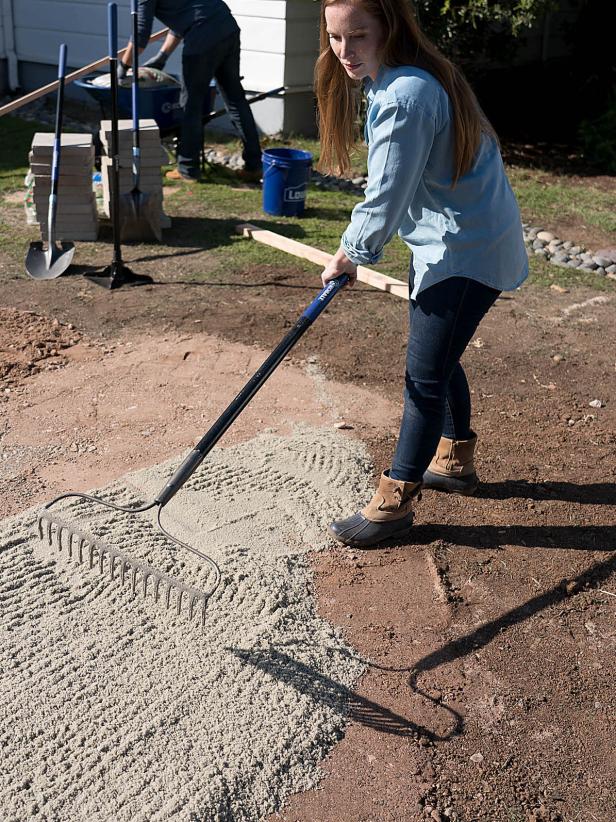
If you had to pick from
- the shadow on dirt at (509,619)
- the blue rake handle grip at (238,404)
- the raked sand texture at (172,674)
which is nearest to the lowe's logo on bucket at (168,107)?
the raked sand texture at (172,674)

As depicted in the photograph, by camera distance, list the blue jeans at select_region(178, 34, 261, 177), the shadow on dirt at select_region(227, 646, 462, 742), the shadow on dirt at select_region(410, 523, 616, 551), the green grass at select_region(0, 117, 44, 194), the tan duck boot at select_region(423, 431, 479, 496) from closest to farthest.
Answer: the shadow on dirt at select_region(227, 646, 462, 742) < the shadow on dirt at select_region(410, 523, 616, 551) < the tan duck boot at select_region(423, 431, 479, 496) < the blue jeans at select_region(178, 34, 261, 177) < the green grass at select_region(0, 117, 44, 194)

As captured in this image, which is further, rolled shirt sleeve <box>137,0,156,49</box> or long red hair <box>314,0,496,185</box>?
rolled shirt sleeve <box>137,0,156,49</box>

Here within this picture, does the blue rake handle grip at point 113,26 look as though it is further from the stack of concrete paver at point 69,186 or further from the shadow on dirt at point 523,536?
the shadow on dirt at point 523,536

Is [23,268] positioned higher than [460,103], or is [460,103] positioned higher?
[460,103]

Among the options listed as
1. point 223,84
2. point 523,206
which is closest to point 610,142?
point 523,206

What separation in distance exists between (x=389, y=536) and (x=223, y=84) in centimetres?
616

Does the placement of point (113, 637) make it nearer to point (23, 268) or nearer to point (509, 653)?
point (509, 653)

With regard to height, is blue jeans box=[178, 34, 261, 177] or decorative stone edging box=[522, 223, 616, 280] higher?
blue jeans box=[178, 34, 261, 177]

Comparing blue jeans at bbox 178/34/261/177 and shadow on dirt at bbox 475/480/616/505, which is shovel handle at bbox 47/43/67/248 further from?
shadow on dirt at bbox 475/480/616/505

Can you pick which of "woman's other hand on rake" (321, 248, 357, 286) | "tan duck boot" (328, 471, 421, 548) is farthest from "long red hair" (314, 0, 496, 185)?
"tan duck boot" (328, 471, 421, 548)

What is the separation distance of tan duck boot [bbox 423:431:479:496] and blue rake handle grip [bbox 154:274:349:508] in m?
1.01

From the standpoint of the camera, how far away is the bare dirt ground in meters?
2.65

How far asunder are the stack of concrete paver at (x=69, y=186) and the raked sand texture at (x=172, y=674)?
3556mm

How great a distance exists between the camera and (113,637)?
9.70 feet
